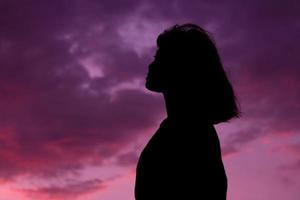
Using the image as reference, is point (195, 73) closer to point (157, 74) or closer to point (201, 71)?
point (201, 71)

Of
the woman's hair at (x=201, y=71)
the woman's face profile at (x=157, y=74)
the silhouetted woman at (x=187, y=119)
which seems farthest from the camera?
the woman's face profile at (x=157, y=74)

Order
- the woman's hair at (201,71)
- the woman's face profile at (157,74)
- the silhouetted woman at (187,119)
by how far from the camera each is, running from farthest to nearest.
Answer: the woman's face profile at (157,74) < the woman's hair at (201,71) < the silhouetted woman at (187,119)

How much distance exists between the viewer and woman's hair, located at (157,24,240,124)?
3.36 metres

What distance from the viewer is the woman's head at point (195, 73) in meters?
3.36

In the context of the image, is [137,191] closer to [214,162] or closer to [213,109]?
[214,162]

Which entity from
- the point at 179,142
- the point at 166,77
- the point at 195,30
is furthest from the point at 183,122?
the point at 195,30

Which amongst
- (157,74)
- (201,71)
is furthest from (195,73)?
(157,74)

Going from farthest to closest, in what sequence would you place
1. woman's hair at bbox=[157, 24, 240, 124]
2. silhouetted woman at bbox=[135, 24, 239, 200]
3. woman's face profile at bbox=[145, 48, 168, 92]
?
woman's face profile at bbox=[145, 48, 168, 92] → woman's hair at bbox=[157, 24, 240, 124] → silhouetted woman at bbox=[135, 24, 239, 200]

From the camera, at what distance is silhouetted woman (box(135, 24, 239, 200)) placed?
2982 millimetres

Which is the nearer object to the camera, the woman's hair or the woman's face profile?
the woman's hair

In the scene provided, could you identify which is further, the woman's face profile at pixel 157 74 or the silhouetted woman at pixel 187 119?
the woman's face profile at pixel 157 74

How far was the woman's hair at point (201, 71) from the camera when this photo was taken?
3.36m

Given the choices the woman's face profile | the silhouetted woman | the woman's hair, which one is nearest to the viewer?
the silhouetted woman

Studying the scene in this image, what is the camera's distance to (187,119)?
127 inches
